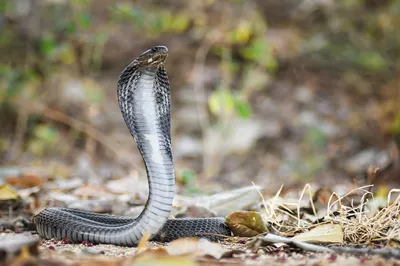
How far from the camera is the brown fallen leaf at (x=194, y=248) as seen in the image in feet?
8.03

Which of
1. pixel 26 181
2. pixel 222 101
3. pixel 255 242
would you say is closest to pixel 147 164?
pixel 255 242

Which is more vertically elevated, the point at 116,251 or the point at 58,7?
the point at 58,7

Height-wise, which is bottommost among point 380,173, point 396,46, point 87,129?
point 380,173

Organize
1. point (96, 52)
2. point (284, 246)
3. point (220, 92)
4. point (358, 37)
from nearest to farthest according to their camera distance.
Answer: point (284, 246)
point (220, 92)
point (96, 52)
point (358, 37)

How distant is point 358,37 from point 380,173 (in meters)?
6.69

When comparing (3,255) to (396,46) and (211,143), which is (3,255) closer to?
(211,143)

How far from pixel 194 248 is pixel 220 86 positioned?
5.82m

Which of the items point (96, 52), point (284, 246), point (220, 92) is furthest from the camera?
point (96, 52)

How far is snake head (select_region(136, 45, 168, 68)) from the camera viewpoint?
315 centimetres

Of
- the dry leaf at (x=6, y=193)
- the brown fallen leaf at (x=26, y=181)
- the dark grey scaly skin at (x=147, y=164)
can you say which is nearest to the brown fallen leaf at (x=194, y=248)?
the dark grey scaly skin at (x=147, y=164)

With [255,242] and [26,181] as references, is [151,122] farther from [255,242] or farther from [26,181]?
[26,181]

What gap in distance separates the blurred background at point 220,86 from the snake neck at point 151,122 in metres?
3.89

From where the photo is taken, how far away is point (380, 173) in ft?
20.3

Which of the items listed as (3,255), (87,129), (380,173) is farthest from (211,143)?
(3,255)
